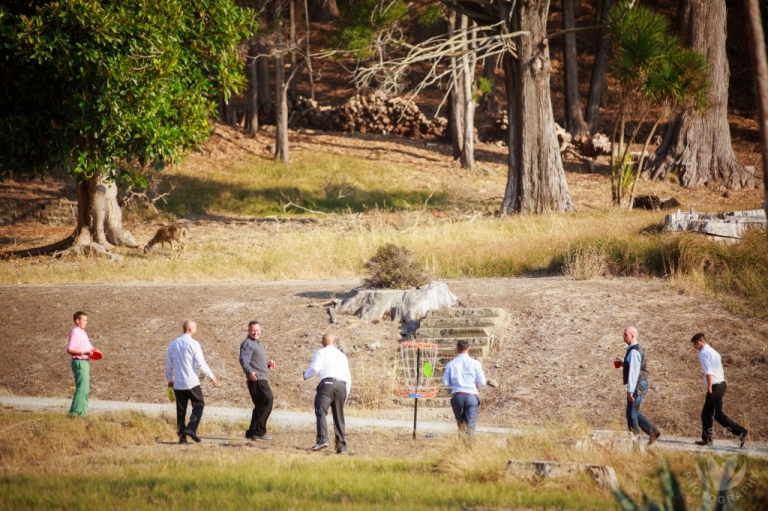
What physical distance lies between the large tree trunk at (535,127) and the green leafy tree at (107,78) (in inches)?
335

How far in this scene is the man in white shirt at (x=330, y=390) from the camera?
10156mm

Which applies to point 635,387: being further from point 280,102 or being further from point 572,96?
point 572,96

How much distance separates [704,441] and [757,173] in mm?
24754

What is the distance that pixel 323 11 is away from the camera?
5800cm

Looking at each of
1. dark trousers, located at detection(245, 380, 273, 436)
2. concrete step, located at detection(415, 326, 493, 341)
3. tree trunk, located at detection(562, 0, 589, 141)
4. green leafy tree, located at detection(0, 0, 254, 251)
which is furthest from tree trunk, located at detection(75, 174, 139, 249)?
tree trunk, located at detection(562, 0, 589, 141)

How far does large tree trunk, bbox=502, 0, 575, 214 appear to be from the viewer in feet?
83.4

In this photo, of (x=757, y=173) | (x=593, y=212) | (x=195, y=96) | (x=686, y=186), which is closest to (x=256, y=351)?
(x=195, y=96)

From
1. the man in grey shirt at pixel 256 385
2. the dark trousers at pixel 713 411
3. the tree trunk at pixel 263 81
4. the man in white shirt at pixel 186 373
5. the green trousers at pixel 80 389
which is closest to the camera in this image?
the dark trousers at pixel 713 411

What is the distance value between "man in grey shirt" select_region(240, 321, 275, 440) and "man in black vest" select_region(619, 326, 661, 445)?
14.7 feet

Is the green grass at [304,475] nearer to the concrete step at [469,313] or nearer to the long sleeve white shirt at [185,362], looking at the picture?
the long sleeve white shirt at [185,362]

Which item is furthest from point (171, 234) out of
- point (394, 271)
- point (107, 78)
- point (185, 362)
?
point (185, 362)

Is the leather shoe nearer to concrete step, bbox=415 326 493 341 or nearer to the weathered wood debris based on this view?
concrete step, bbox=415 326 493 341

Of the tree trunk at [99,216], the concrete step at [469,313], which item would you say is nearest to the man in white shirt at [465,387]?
the concrete step at [469,313]

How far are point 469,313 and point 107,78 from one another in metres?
10.2
